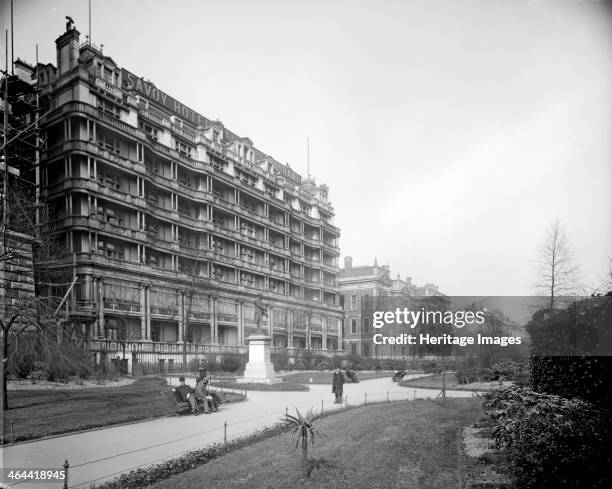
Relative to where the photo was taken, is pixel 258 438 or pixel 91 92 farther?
pixel 91 92

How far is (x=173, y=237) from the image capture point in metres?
28.0

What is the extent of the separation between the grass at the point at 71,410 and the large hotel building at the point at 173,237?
5.22m

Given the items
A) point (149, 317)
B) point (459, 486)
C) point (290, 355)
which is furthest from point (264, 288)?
point (459, 486)

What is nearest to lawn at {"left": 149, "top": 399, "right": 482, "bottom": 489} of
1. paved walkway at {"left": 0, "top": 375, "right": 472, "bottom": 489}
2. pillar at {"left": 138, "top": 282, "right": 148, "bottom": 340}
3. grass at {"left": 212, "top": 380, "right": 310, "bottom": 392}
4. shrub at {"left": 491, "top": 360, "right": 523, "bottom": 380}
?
paved walkway at {"left": 0, "top": 375, "right": 472, "bottom": 489}

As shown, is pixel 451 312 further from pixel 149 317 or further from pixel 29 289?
pixel 149 317

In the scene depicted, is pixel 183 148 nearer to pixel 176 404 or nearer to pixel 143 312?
pixel 143 312

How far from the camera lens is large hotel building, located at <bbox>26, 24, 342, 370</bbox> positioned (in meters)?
20.8

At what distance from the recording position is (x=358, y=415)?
44.3 ft

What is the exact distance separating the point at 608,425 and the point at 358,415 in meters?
7.65

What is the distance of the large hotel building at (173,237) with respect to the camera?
68.1 ft

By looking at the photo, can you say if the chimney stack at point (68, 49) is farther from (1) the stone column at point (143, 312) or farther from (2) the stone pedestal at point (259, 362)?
(1) the stone column at point (143, 312)

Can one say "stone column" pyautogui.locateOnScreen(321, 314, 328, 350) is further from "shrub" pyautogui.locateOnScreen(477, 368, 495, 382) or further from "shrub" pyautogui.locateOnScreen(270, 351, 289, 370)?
"shrub" pyautogui.locateOnScreen(477, 368, 495, 382)

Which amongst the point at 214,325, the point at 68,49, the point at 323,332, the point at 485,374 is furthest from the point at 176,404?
the point at 214,325

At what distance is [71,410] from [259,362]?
11.8 m
